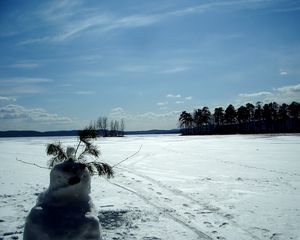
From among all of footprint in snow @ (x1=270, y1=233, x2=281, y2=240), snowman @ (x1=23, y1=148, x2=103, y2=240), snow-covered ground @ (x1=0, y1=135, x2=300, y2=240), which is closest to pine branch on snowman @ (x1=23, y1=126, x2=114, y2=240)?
snowman @ (x1=23, y1=148, x2=103, y2=240)

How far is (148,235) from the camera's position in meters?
5.61

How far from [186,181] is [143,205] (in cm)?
363

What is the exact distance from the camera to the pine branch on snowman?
3.45 meters

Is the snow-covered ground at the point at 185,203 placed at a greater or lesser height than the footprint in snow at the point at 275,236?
greater

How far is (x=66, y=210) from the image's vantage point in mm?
3623

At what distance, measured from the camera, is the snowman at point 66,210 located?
11.3 feet

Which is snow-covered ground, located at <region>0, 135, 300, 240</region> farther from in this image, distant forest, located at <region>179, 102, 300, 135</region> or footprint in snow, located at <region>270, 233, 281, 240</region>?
distant forest, located at <region>179, 102, 300, 135</region>

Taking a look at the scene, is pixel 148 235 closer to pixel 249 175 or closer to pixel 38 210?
pixel 38 210

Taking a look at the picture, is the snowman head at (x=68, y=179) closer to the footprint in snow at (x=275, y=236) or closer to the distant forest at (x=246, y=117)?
the footprint in snow at (x=275, y=236)

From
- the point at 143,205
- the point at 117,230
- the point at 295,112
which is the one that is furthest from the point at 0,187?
the point at 295,112

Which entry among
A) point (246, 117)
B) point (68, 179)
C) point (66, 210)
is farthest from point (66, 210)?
point (246, 117)

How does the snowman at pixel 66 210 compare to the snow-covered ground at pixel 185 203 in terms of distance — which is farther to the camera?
the snow-covered ground at pixel 185 203

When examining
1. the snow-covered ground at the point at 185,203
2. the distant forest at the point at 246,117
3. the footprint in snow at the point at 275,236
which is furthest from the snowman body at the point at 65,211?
the distant forest at the point at 246,117

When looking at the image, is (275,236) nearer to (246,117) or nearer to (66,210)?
(66,210)
